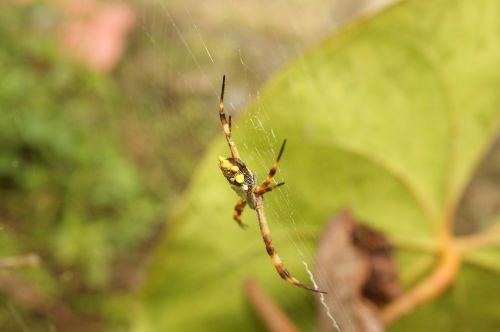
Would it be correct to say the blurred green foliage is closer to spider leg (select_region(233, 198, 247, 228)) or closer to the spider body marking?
spider leg (select_region(233, 198, 247, 228))

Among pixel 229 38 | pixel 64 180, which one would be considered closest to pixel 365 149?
pixel 64 180

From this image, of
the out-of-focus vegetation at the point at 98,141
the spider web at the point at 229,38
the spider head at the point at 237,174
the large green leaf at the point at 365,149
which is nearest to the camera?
the spider head at the point at 237,174

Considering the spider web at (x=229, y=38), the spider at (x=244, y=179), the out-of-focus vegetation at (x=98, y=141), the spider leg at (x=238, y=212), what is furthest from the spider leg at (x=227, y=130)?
the spider web at (x=229, y=38)

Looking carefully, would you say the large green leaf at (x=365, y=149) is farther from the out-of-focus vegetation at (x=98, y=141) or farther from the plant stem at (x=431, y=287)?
the out-of-focus vegetation at (x=98, y=141)

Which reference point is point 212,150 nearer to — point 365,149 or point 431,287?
point 365,149

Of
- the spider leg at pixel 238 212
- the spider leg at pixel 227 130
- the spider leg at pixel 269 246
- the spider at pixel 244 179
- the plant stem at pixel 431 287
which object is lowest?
the plant stem at pixel 431 287

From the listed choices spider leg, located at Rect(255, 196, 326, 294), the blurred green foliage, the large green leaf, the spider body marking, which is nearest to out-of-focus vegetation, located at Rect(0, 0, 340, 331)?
the blurred green foliage
